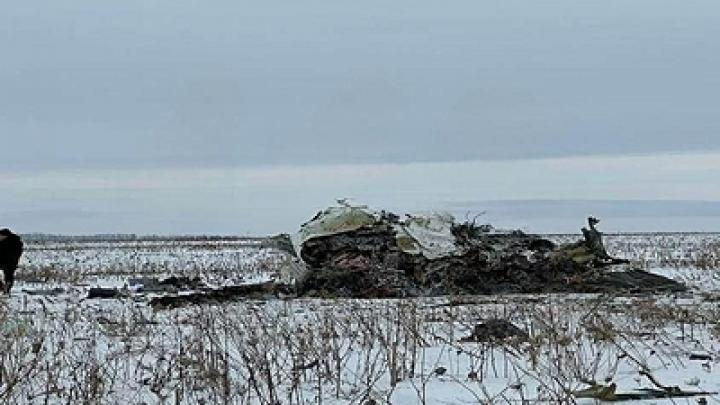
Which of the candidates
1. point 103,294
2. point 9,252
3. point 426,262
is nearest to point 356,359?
point 103,294

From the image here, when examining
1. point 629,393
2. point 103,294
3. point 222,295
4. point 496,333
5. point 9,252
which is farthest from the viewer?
point 9,252

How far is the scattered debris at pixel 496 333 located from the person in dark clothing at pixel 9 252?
11.9 meters

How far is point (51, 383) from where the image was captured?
739 centimetres

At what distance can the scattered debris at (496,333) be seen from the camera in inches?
376

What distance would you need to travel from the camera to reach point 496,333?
992 cm

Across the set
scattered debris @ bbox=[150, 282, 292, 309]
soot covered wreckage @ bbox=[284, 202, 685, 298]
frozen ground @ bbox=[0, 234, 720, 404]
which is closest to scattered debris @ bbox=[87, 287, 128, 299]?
scattered debris @ bbox=[150, 282, 292, 309]

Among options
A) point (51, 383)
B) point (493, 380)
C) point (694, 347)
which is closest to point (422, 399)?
point (493, 380)

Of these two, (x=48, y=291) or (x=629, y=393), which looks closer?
(x=629, y=393)

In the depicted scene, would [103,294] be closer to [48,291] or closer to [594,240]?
[48,291]

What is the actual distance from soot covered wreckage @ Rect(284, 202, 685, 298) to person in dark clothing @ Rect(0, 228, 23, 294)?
5175mm

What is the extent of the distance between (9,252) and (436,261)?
786cm


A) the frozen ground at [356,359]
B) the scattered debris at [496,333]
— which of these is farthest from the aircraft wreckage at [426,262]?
the scattered debris at [496,333]

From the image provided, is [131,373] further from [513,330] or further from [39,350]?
[513,330]

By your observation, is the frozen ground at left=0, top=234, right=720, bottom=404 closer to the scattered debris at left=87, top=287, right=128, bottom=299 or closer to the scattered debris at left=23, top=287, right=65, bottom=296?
the scattered debris at left=87, top=287, right=128, bottom=299
